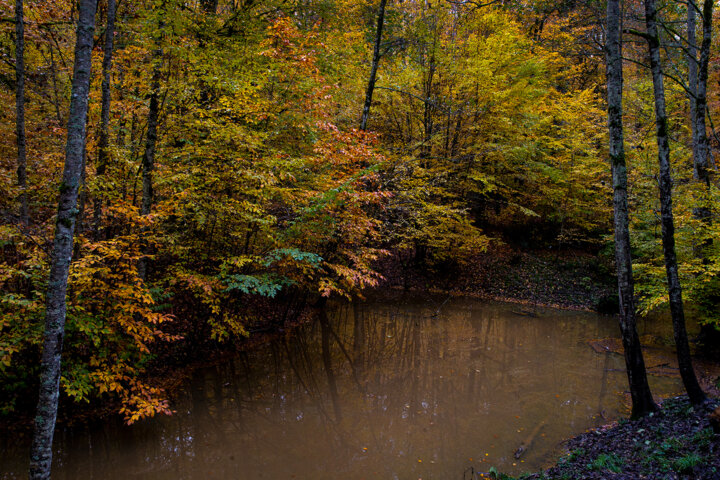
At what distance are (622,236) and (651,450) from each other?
3145 mm

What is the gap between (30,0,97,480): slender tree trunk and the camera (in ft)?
12.1

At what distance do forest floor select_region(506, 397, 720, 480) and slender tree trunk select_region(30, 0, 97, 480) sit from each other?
5.43 m

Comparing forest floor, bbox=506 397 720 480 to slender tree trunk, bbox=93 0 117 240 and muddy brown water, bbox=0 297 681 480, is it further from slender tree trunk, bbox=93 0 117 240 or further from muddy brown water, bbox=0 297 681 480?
slender tree trunk, bbox=93 0 117 240

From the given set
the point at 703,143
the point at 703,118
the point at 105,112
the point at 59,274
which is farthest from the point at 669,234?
the point at 105,112

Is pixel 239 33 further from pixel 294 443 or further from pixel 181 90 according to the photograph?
pixel 294 443

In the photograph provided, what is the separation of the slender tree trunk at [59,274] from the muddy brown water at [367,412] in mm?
2123

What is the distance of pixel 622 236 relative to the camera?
6297 mm

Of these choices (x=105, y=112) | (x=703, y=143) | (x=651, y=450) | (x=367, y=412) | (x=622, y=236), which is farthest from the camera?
(x=703, y=143)

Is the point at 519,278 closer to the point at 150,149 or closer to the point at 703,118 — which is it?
the point at 703,118

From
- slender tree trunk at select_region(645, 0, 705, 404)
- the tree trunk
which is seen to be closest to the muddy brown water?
slender tree trunk at select_region(645, 0, 705, 404)

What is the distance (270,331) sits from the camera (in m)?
11.5

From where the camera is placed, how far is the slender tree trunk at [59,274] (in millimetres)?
3697

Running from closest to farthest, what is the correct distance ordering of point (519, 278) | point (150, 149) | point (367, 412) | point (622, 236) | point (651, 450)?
point (651, 450) → point (622, 236) → point (150, 149) → point (367, 412) → point (519, 278)

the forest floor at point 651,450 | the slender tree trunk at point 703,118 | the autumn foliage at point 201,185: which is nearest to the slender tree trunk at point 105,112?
the autumn foliage at point 201,185
